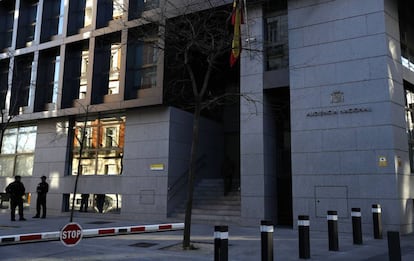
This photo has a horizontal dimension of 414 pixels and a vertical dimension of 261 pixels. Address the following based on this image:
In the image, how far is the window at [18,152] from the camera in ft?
76.5

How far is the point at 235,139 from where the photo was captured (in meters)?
22.5

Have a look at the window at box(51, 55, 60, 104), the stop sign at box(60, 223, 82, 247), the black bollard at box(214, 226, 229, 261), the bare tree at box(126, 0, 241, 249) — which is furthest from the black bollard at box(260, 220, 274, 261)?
the window at box(51, 55, 60, 104)

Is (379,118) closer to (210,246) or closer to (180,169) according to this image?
(210,246)

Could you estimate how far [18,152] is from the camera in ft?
78.3

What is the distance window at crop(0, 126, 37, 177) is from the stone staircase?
10535 millimetres

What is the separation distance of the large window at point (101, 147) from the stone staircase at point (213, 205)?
411cm

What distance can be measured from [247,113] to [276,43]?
124 inches

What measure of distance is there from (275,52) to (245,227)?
23.4 ft

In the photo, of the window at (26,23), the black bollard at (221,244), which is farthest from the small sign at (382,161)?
the window at (26,23)

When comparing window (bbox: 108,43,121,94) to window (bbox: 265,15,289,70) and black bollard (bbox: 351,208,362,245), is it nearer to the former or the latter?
window (bbox: 265,15,289,70)

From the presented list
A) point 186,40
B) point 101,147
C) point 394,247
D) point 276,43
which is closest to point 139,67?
point 101,147

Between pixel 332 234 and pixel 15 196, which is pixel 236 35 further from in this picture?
pixel 15 196

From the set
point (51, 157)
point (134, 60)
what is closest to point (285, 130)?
point (134, 60)

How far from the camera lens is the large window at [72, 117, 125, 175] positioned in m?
20.0
